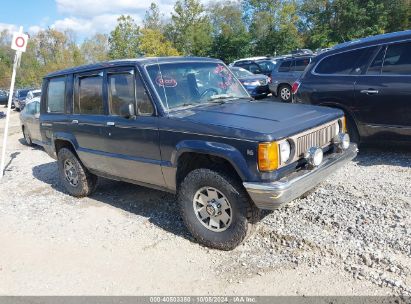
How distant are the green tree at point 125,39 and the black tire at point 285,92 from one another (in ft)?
92.6

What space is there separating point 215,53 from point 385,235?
38.4 m

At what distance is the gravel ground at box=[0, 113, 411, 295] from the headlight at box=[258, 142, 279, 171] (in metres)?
0.95

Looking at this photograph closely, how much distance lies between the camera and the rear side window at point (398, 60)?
5.65 m

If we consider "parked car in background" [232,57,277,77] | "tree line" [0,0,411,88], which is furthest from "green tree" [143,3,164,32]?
"parked car in background" [232,57,277,77]

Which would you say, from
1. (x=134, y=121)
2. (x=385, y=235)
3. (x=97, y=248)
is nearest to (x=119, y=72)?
(x=134, y=121)

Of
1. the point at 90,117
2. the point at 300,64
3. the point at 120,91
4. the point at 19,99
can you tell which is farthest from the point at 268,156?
the point at 19,99

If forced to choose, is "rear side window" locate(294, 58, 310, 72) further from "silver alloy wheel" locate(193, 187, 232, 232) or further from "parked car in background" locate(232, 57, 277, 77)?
"silver alloy wheel" locate(193, 187, 232, 232)

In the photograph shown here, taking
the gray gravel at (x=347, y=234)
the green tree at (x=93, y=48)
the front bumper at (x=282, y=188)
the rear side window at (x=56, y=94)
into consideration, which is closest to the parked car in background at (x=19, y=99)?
the rear side window at (x=56, y=94)

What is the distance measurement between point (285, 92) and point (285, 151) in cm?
1044

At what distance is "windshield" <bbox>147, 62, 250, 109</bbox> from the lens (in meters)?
4.37

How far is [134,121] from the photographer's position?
175 inches

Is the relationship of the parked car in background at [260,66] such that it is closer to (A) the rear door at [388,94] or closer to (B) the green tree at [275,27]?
(A) the rear door at [388,94]

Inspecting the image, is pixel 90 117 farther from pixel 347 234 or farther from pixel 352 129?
pixel 352 129

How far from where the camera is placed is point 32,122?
415 inches
